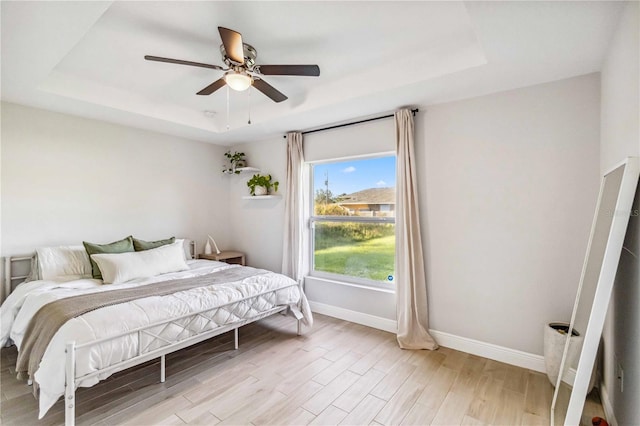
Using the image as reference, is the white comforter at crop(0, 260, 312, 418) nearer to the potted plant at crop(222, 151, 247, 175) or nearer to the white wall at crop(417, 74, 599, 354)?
the white wall at crop(417, 74, 599, 354)

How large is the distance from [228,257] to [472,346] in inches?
131

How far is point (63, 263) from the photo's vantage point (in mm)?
3045

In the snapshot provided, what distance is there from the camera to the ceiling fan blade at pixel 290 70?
209cm

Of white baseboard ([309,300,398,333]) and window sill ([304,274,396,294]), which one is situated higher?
window sill ([304,274,396,294])

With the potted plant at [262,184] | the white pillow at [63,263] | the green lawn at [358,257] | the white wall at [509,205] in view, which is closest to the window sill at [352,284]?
the green lawn at [358,257]

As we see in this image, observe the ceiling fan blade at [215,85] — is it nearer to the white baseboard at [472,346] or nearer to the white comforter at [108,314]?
the white comforter at [108,314]

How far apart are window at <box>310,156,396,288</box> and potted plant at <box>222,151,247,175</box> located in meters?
1.34

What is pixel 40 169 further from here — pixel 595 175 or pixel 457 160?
pixel 595 175

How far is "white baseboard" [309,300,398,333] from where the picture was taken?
3374 millimetres

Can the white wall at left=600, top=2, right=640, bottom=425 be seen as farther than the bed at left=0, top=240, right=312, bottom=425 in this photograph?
No

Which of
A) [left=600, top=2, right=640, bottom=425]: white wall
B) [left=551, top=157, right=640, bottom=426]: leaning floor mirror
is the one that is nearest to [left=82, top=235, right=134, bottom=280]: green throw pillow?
[left=551, top=157, right=640, bottom=426]: leaning floor mirror

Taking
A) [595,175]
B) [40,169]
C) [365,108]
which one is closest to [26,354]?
[40,169]

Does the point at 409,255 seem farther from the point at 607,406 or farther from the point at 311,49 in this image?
the point at 311,49

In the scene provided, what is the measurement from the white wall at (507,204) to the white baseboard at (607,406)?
492 mm
